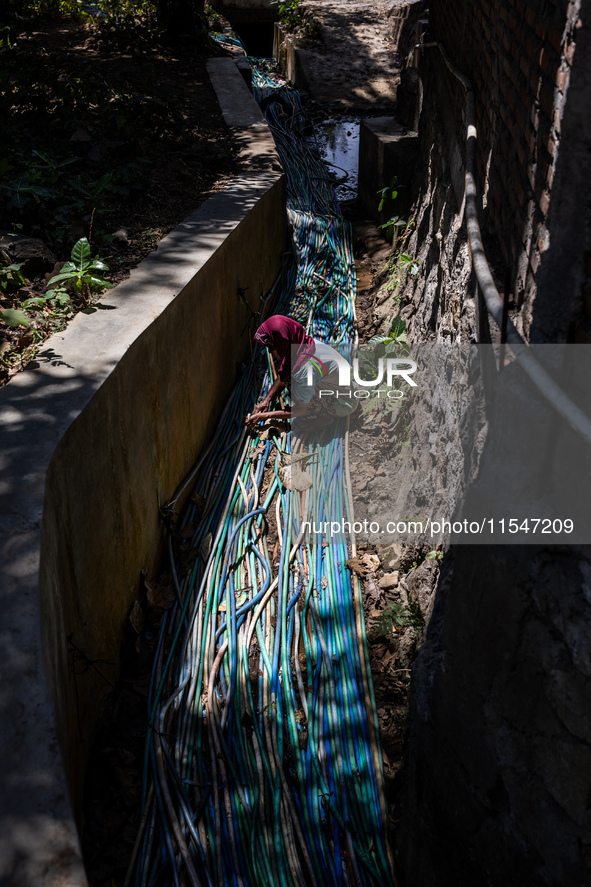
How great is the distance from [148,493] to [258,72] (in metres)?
10.8

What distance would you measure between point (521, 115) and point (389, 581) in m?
2.40

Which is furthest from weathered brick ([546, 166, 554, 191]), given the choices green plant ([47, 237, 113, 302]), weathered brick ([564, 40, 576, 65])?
green plant ([47, 237, 113, 302])

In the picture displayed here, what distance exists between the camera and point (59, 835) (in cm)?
165

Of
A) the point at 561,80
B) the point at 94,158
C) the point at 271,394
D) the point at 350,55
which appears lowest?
the point at 271,394

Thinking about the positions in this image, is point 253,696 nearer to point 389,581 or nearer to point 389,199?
point 389,581

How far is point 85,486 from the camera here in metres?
2.95

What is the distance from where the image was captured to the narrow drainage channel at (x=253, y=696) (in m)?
2.76

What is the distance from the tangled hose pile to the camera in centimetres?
277

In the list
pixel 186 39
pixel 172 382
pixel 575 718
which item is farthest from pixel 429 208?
pixel 186 39

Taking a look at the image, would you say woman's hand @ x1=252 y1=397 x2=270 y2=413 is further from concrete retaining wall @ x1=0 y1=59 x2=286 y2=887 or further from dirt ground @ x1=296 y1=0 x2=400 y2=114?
dirt ground @ x1=296 y1=0 x2=400 y2=114

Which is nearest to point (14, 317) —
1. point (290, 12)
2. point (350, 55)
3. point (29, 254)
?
point (29, 254)

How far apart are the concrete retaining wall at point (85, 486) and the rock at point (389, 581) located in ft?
4.26

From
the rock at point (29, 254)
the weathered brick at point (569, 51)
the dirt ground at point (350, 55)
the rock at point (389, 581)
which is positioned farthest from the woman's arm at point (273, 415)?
the dirt ground at point (350, 55)

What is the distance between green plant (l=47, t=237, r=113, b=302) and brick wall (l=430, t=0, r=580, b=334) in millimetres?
2126
